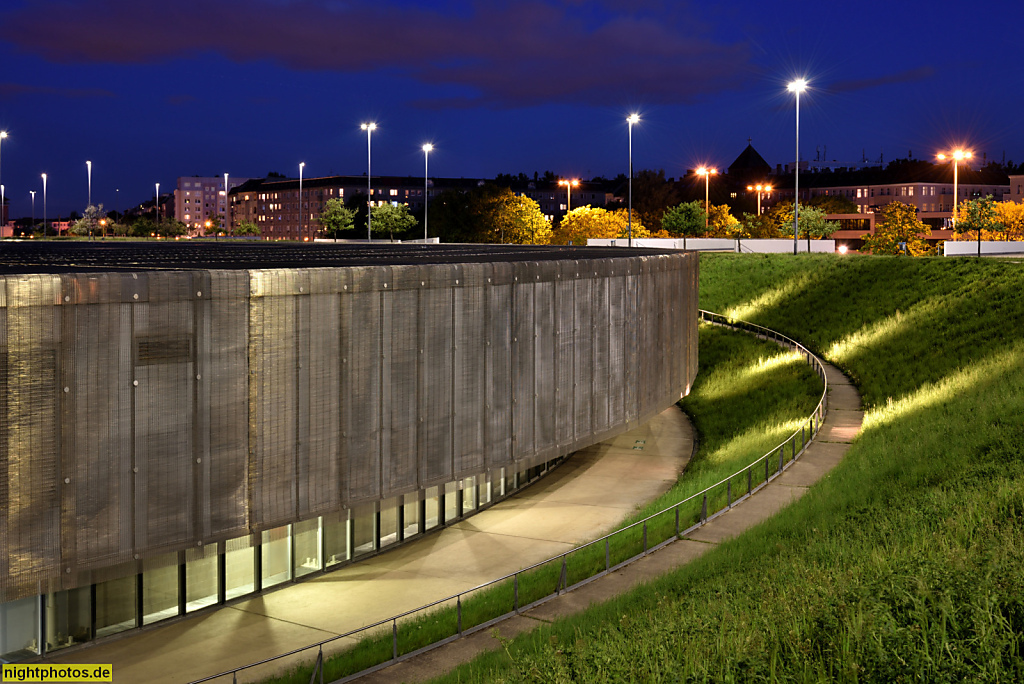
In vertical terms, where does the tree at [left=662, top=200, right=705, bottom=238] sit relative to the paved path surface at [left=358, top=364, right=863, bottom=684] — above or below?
above

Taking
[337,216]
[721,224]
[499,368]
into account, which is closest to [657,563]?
[499,368]

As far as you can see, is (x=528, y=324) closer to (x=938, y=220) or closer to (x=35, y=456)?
(x=35, y=456)

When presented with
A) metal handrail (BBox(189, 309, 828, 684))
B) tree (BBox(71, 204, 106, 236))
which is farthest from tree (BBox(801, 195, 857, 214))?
metal handrail (BBox(189, 309, 828, 684))

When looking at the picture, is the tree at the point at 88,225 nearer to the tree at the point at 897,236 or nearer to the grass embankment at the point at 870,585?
the tree at the point at 897,236

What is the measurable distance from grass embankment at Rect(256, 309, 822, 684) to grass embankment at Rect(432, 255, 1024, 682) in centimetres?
237

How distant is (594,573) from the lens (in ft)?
67.4

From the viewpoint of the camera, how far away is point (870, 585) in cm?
1453

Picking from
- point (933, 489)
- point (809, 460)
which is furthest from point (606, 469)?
point (933, 489)

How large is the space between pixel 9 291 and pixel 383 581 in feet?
39.7

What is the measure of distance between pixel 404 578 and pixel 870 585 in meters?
Answer: 12.1

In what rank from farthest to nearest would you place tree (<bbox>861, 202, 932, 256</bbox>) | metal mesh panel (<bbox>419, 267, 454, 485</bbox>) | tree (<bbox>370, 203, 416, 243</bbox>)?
tree (<bbox>370, 203, 416, 243</bbox>)
tree (<bbox>861, 202, 932, 256</bbox>)
metal mesh panel (<bbox>419, 267, 454, 485</bbox>)

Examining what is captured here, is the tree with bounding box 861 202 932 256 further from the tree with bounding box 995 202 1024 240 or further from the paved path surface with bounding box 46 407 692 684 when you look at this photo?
the paved path surface with bounding box 46 407 692 684

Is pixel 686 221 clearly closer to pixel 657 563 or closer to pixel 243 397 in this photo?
pixel 657 563

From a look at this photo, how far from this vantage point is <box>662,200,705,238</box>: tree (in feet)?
328
